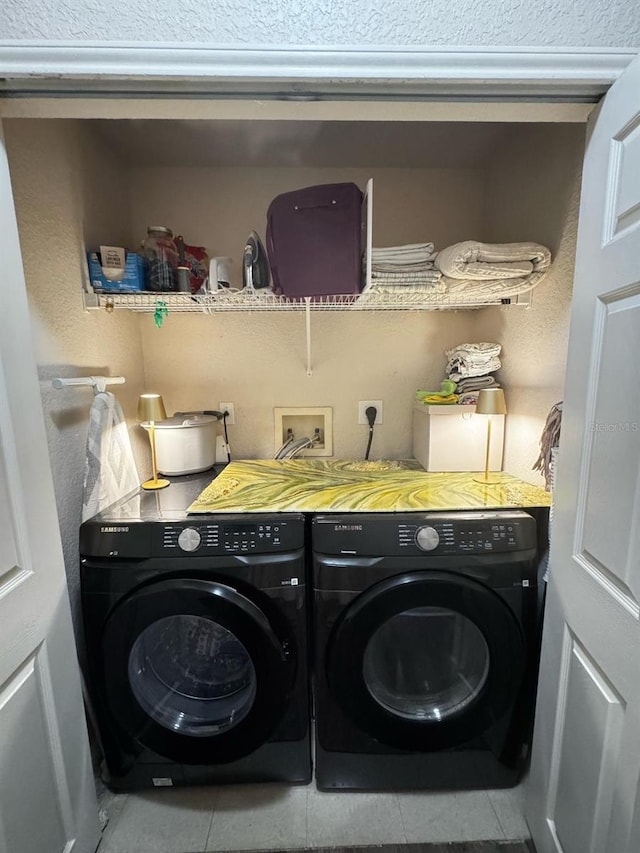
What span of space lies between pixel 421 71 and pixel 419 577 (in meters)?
1.15

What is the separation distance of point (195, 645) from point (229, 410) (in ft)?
3.14

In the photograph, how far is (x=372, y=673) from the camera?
1147 mm

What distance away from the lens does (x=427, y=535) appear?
40.9 inches

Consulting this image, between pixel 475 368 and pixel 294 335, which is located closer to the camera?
→ pixel 475 368

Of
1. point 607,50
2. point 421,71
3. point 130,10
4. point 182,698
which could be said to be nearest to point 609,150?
point 607,50

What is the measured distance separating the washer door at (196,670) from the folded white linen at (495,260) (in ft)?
4.12

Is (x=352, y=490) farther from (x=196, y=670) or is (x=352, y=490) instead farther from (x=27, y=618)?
(x=27, y=618)

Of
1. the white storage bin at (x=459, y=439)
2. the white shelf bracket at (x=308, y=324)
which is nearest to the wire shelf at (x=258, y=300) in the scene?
the white shelf bracket at (x=308, y=324)

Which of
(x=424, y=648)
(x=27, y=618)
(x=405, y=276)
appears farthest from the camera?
(x=405, y=276)

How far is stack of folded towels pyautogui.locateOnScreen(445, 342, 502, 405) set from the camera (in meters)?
1.46

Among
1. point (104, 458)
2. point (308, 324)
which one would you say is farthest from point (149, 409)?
point (308, 324)

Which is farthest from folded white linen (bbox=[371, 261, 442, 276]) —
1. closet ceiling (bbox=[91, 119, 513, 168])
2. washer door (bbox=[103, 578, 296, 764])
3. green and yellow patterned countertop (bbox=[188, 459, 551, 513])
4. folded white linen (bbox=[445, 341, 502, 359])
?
washer door (bbox=[103, 578, 296, 764])

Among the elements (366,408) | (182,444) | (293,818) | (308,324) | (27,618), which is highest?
(308,324)

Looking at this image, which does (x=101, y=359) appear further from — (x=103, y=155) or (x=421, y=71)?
(x=421, y=71)
